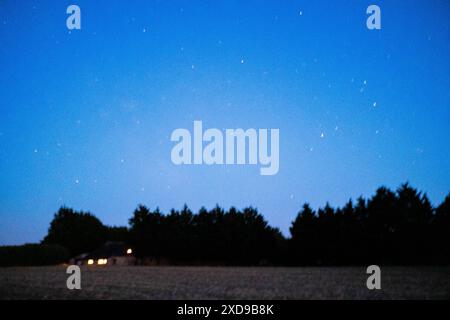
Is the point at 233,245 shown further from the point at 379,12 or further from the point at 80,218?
the point at 80,218

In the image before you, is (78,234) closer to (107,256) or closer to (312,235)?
(107,256)

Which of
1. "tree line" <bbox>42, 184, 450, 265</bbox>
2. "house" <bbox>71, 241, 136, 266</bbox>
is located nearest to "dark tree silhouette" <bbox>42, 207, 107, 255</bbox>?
"house" <bbox>71, 241, 136, 266</bbox>

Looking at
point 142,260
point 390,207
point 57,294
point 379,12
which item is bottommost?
point 142,260

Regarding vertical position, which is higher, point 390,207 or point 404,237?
point 390,207

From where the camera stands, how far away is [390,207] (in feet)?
170

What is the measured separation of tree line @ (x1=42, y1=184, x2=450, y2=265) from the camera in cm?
4900

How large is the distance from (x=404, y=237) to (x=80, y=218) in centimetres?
8171

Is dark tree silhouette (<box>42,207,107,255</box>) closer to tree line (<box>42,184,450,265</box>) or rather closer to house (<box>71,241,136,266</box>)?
house (<box>71,241,136,266</box>)

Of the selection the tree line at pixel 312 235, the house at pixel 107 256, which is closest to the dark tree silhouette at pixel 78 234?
the house at pixel 107 256

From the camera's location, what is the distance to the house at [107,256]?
83.1 metres

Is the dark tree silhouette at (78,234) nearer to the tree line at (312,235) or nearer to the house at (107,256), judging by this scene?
the house at (107,256)

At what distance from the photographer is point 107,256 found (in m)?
85.3
